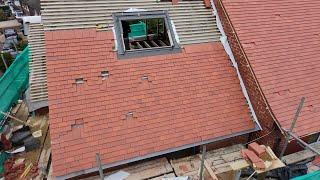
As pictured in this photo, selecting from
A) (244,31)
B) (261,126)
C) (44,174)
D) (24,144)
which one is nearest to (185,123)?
(261,126)

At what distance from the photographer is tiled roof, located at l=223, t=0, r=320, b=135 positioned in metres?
9.64

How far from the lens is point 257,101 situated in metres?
9.92

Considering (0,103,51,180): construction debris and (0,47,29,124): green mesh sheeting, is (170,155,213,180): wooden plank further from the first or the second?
(0,47,29,124): green mesh sheeting

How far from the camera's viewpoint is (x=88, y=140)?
8289 millimetres

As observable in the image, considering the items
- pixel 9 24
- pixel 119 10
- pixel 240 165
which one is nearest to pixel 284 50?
Result: pixel 240 165

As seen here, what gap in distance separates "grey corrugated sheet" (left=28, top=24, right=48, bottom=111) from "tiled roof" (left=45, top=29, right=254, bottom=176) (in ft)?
9.22

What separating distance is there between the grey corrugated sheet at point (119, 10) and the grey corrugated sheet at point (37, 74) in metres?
2.81

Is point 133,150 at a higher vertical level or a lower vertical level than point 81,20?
lower

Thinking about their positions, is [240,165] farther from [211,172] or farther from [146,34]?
[146,34]

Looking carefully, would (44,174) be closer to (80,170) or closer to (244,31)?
(80,170)

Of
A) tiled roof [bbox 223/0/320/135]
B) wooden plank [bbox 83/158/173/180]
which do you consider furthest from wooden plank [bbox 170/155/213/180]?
tiled roof [bbox 223/0/320/135]

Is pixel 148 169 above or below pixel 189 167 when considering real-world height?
above

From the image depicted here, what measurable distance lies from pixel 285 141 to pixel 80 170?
670 cm

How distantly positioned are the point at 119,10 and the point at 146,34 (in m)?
2.72
